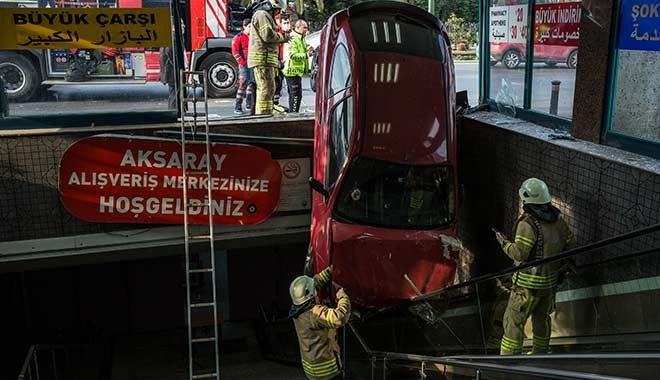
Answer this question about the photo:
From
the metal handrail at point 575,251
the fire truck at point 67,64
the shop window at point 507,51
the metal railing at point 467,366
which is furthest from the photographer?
the shop window at point 507,51

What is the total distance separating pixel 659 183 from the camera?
6223mm

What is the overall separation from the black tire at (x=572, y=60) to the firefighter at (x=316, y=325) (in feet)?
13.7

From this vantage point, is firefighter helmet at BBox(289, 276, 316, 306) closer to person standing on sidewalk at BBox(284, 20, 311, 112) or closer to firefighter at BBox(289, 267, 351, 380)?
firefighter at BBox(289, 267, 351, 380)

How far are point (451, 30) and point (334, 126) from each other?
23.1 m

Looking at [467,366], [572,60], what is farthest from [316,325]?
[572,60]

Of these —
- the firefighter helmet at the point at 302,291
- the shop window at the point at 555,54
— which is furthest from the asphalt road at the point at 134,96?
the firefighter helmet at the point at 302,291

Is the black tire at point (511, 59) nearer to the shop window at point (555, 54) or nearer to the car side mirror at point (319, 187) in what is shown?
the shop window at point (555, 54)

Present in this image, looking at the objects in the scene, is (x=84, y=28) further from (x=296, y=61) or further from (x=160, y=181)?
(x=296, y=61)

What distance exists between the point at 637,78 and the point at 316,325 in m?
4.36

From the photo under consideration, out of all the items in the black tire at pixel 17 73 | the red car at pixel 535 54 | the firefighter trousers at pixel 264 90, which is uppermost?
the red car at pixel 535 54

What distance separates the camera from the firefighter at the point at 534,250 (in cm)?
647

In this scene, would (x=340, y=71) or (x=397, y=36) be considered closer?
(x=397, y=36)

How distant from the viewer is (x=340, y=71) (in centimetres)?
863

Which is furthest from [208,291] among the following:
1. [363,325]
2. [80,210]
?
[363,325]
